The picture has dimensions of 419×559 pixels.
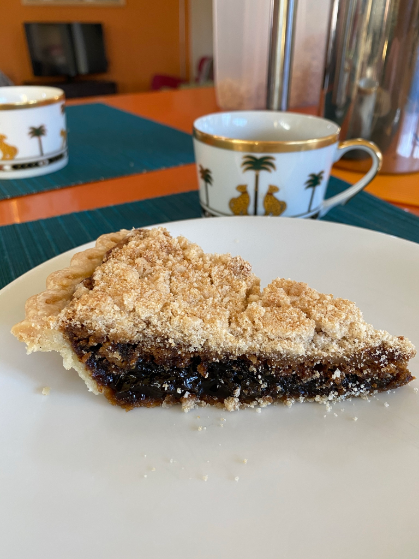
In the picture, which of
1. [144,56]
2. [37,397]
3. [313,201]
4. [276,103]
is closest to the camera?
[37,397]

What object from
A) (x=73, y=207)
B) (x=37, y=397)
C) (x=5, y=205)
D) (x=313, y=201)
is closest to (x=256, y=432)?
(x=37, y=397)

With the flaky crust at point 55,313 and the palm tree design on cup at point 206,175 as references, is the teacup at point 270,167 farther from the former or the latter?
the flaky crust at point 55,313

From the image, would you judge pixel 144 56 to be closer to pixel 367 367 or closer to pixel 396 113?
pixel 396 113

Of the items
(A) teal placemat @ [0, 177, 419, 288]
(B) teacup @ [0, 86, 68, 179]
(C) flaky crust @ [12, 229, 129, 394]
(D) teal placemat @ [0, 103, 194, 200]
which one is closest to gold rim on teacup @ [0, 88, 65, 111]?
(B) teacup @ [0, 86, 68, 179]

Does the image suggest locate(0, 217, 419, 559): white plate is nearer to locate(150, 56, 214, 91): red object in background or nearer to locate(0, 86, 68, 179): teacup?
locate(0, 86, 68, 179): teacup

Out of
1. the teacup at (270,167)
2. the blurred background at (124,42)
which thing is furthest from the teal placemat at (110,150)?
the blurred background at (124,42)

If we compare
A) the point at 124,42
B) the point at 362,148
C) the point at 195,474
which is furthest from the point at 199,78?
the point at 195,474
